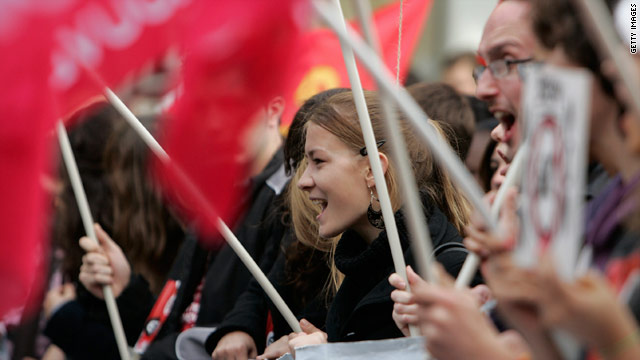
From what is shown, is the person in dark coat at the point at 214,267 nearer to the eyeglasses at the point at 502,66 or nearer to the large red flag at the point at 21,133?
the eyeglasses at the point at 502,66

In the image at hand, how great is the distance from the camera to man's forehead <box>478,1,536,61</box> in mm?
2113

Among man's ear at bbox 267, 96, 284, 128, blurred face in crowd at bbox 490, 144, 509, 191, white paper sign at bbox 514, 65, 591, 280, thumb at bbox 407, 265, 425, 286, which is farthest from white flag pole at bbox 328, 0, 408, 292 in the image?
Answer: man's ear at bbox 267, 96, 284, 128

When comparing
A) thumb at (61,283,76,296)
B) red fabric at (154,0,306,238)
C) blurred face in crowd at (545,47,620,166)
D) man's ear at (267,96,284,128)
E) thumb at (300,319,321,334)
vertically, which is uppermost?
man's ear at (267,96,284,128)

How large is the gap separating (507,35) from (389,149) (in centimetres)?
49

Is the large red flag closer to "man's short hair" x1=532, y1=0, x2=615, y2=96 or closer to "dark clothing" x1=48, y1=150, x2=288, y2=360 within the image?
"man's short hair" x1=532, y1=0, x2=615, y2=96

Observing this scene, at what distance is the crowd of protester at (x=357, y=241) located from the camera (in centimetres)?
130

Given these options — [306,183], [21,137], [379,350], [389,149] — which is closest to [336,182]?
[306,183]

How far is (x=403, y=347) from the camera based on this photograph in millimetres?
1829

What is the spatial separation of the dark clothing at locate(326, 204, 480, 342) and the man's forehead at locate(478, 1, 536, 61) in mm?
429

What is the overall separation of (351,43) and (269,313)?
63.7 inches

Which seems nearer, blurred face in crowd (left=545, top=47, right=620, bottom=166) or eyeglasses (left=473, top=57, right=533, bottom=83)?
blurred face in crowd (left=545, top=47, right=620, bottom=166)

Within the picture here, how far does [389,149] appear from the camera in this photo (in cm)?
249

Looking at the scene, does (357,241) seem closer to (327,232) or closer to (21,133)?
Answer: (327,232)

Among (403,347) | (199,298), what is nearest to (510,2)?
(403,347)
